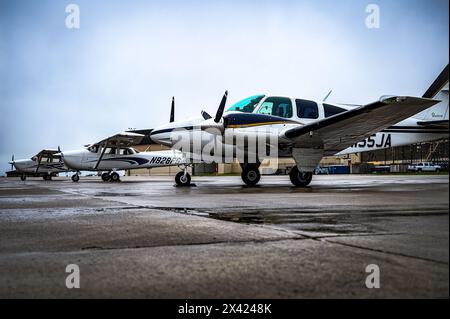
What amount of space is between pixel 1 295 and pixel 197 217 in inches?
120

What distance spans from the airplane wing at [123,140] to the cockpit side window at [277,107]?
14.1 m

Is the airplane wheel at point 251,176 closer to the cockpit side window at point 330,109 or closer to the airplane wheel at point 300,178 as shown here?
the airplane wheel at point 300,178

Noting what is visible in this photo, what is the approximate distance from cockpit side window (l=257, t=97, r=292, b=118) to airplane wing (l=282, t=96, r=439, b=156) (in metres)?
1.10

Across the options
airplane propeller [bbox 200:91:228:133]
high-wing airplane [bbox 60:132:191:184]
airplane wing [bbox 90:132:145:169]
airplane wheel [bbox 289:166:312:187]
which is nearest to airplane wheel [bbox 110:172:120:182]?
high-wing airplane [bbox 60:132:191:184]

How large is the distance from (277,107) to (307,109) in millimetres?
1150

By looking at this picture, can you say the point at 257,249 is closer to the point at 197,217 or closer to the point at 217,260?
the point at 217,260

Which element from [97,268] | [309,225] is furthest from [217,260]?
[309,225]

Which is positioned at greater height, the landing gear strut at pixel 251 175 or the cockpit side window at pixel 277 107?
the cockpit side window at pixel 277 107

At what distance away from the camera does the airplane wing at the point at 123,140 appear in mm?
25578

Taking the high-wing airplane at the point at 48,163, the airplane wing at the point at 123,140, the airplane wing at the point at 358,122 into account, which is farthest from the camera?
the high-wing airplane at the point at 48,163

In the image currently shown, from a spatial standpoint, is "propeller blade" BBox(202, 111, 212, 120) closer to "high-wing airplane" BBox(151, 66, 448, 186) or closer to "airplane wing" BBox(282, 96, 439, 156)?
"high-wing airplane" BBox(151, 66, 448, 186)

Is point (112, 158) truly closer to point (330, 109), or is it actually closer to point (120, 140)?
point (120, 140)

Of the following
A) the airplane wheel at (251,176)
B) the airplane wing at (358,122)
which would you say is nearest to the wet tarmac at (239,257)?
the airplane wing at (358,122)

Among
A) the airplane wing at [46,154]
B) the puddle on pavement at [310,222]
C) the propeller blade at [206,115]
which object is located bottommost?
Answer: the puddle on pavement at [310,222]
